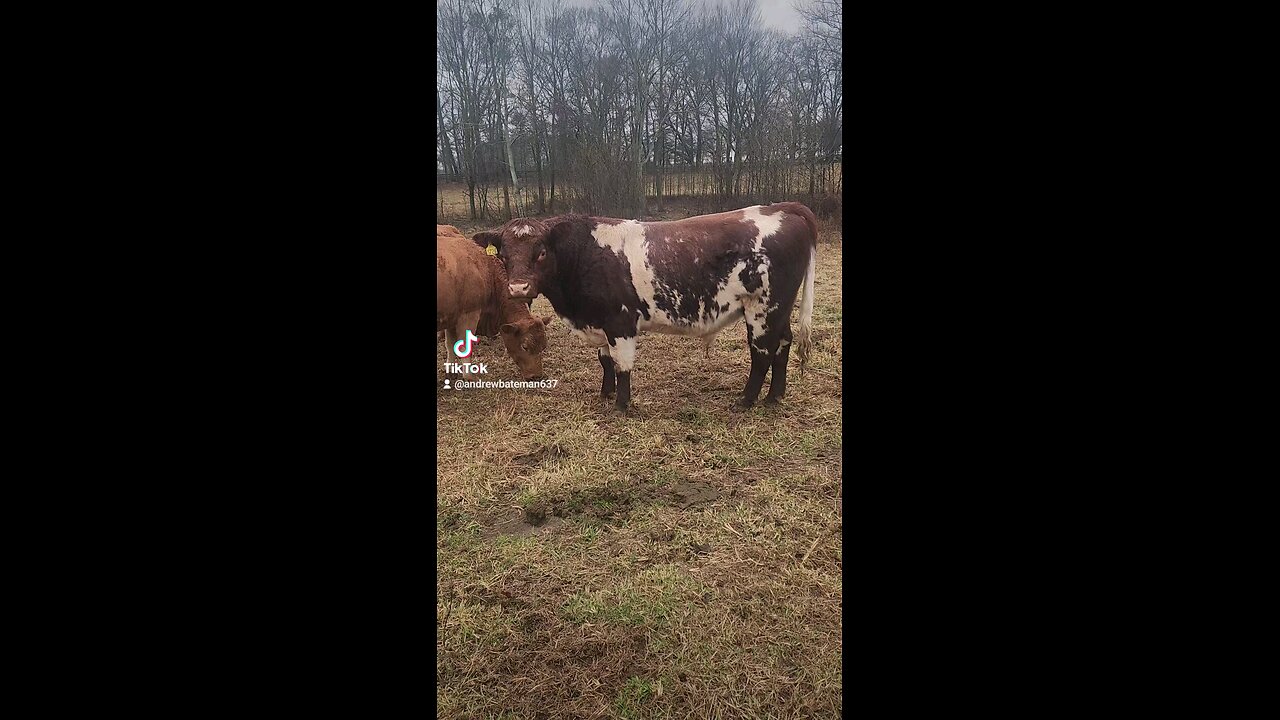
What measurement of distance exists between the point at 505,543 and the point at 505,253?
175 centimetres

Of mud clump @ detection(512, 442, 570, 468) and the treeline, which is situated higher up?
the treeline

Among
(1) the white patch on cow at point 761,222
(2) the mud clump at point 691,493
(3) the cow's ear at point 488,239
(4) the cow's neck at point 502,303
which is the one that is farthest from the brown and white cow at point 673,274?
(2) the mud clump at point 691,493

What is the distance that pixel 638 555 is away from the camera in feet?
6.74

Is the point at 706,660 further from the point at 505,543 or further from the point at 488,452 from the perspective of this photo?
the point at 488,452

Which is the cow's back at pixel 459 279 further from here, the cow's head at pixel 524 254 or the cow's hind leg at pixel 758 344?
the cow's hind leg at pixel 758 344

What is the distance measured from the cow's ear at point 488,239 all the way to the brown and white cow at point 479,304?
0.23 metres

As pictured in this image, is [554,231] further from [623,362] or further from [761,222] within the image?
[761,222]

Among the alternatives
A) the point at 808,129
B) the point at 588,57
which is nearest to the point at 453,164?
the point at 588,57

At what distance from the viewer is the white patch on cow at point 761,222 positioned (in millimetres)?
3498

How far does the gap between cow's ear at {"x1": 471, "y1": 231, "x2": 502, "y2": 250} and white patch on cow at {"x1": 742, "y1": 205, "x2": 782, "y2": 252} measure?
57.4 inches

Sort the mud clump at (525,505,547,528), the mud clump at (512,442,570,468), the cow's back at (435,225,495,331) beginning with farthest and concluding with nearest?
the cow's back at (435,225,495,331) → the mud clump at (512,442,570,468) → the mud clump at (525,505,547,528)

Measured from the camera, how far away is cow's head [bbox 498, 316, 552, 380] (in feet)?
12.5

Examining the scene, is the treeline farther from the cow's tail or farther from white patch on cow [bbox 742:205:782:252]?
the cow's tail

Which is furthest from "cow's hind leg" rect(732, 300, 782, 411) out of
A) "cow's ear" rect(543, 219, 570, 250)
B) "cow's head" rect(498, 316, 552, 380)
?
"cow's head" rect(498, 316, 552, 380)
